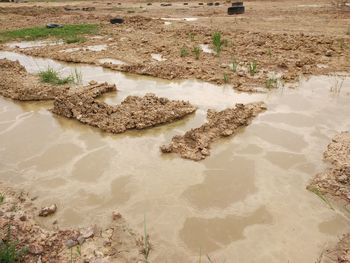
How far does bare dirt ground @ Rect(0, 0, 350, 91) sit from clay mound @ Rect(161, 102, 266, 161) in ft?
4.97

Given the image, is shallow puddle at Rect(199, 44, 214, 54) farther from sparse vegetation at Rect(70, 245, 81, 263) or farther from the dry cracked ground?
sparse vegetation at Rect(70, 245, 81, 263)

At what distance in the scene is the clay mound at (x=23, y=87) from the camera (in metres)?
8.37

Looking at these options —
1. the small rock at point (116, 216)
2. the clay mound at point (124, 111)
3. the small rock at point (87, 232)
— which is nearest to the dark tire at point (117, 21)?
the clay mound at point (124, 111)

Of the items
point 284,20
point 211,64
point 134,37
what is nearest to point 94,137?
point 211,64

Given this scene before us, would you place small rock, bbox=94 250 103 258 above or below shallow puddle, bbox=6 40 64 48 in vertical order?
below

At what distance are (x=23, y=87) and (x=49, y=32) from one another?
26.0ft

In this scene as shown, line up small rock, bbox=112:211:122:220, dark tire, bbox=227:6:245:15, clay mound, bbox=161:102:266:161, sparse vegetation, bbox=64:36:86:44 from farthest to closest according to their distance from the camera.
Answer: dark tire, bbox=227:6:245:15, sparse vegetation, bbox=64:36:86:44, clay mound, bbox=161:102:266:161, small rock, bbox=112:211:122:220

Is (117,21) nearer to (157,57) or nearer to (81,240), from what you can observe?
(157,57)

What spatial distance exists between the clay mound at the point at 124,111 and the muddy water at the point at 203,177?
164 millimetres

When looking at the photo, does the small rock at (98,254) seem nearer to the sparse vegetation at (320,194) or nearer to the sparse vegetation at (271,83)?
the sparse vegetation at (320,194)

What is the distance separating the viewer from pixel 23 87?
28.8 ft

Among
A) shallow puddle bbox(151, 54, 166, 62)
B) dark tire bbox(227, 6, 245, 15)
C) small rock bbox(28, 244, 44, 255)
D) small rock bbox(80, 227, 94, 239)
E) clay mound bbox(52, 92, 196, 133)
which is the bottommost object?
small rock bbox(80, 227, 94, 239)

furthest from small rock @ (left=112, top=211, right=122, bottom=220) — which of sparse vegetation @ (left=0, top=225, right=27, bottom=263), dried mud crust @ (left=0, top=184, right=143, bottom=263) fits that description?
sparse vegetation @ (left=0, top=225, right=27, bottom=263)

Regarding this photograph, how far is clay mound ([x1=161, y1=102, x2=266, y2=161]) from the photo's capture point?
5.74 m
